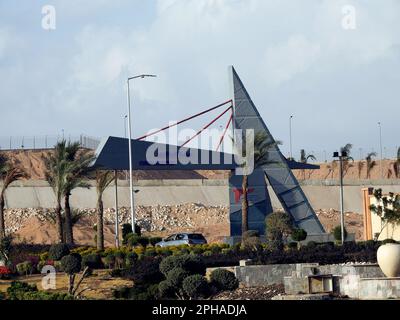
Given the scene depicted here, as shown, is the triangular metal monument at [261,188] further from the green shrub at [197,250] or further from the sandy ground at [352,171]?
the sandy ground at [352,171]

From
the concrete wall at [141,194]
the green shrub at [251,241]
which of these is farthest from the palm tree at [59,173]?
the concrete wall at [141,194]

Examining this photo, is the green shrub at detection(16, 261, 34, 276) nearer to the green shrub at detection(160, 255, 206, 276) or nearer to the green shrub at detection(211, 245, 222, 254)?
the green shrub at detection(160, 255, 206, 276)

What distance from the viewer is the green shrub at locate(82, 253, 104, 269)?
41750 mm

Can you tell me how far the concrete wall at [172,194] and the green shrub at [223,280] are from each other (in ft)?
211

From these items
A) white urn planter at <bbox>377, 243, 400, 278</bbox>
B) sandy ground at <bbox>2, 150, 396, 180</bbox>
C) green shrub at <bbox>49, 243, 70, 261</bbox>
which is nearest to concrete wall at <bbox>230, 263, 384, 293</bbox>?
white urn planter at <bbox>377, 243, 400, 278</bbox>

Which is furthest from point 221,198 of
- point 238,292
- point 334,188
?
point 238,292

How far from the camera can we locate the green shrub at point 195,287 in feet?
107

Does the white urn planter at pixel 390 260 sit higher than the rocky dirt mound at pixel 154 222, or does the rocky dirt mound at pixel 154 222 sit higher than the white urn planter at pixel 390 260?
the rocky dirt mound at pixel 154 222

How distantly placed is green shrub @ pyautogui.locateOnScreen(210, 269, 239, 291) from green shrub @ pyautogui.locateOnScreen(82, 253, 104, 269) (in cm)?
789

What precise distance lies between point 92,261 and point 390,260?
1452 cm

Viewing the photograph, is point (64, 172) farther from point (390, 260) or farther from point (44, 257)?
point (390, 260)

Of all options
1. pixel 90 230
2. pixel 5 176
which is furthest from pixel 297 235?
pixel 90 230

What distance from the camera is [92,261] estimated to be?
42406 mm

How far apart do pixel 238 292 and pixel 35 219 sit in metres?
57.7
